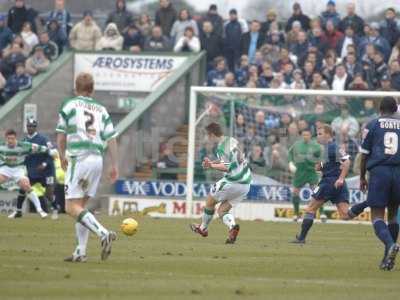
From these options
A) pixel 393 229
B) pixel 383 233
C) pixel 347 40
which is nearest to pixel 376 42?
pixel 347 40

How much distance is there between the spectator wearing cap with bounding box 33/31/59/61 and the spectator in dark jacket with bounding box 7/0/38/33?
67 centimetres

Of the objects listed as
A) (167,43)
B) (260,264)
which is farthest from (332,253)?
(167,43)

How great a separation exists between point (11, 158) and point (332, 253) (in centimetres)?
1174

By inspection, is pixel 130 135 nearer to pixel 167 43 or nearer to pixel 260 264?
pixel 167 43

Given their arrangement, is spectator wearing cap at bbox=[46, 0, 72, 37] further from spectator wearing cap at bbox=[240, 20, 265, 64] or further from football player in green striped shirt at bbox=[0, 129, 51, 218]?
football player in green striped shirt at bbox=[0, 129, 51, 218]

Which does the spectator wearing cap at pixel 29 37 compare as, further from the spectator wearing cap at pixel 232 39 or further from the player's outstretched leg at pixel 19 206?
the player's outstretched leg at pixel 19 206

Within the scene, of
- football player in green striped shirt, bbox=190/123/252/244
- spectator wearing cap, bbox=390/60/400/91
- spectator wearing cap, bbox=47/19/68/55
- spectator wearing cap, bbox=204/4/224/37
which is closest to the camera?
football player in green striped shirt, bbox=190/123/252/244

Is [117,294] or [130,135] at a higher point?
[117,294]

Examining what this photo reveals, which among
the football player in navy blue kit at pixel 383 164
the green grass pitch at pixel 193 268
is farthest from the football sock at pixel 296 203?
the football player in navy blue kit at pixel 383 164

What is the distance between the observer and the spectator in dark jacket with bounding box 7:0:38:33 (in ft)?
120

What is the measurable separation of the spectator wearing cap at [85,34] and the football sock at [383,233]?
20682mm

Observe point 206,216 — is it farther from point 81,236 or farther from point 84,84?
point 84,84

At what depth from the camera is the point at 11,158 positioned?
94.4 feet

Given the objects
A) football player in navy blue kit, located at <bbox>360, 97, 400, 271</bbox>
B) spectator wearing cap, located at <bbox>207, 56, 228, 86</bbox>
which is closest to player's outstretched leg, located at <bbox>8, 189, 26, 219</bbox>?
spectator wearing cap, located at <bbox>207, 56, 228, 86</bbox>
